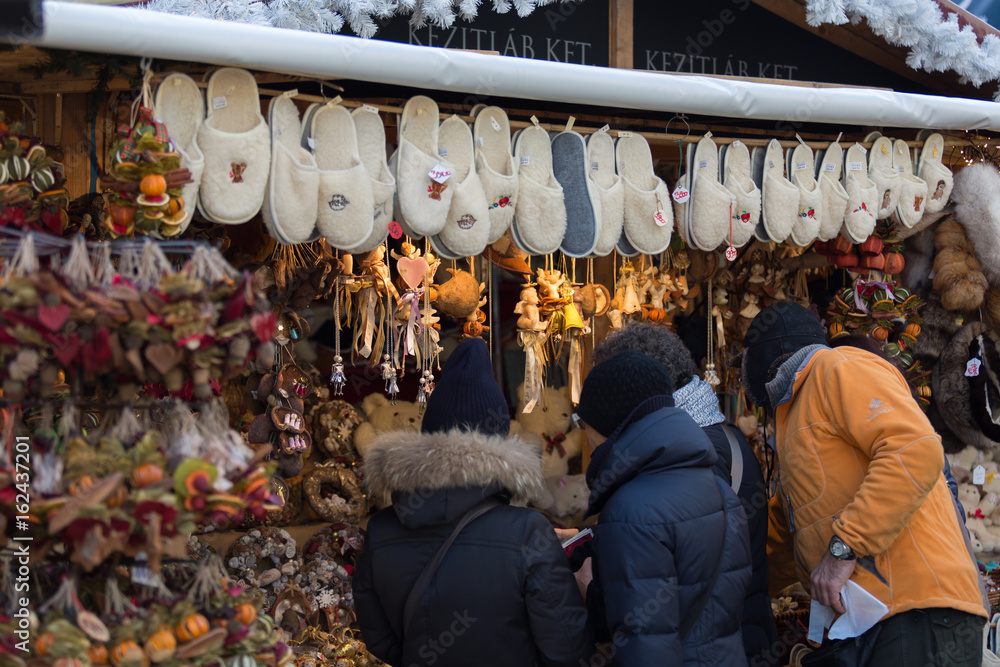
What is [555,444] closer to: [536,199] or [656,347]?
[656,347]

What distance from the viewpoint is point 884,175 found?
10.7 ft

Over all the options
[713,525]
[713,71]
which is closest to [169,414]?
[713,525]

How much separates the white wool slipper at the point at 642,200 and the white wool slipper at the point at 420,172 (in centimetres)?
70

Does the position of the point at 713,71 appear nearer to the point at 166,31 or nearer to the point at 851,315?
the point at 851,315

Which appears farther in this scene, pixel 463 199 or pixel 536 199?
pixel 536 199

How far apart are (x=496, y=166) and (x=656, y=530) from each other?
4.20 ft

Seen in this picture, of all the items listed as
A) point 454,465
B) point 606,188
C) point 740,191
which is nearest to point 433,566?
point 454,465

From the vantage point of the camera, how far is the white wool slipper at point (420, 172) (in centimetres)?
246

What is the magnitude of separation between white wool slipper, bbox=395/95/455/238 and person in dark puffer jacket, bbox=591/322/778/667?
667 millimetres

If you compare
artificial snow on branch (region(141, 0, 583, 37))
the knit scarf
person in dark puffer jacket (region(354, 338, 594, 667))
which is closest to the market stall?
artificial snow on branch (region(141, 0, 583, 37))

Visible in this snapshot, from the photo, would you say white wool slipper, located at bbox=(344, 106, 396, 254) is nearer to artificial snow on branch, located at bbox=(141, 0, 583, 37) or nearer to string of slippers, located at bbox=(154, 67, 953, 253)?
string of slippers, located at bbox=(154, 67, 953, 253)

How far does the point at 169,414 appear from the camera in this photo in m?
1.71

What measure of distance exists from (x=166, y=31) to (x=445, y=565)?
1331 millimetres

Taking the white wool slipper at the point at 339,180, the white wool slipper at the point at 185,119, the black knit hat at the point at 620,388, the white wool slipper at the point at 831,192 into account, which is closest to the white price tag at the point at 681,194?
the white wool slipper at the point at 831,192
